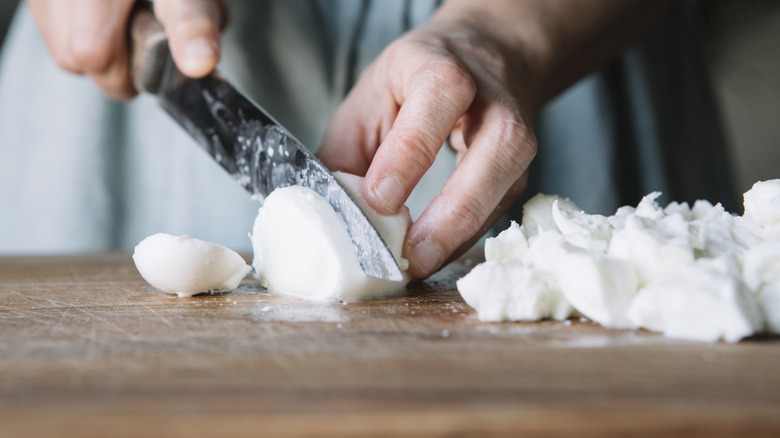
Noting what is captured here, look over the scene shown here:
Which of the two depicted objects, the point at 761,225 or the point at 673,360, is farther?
the point at 761,225

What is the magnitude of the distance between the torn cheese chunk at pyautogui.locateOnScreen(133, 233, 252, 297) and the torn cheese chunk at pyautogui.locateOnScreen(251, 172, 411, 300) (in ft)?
0.27

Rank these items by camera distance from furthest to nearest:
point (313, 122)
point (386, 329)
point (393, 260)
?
point (313, 122) < point (393, 260) < point (386, 329)

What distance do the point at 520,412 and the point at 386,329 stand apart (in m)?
0.31

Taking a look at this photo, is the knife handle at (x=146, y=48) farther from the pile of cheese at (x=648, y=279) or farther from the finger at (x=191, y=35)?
the pile of cheese at (x=648, y=279)

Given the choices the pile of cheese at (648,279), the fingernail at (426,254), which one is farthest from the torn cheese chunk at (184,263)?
the pile of cheese at (648,279)

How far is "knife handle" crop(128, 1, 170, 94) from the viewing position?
1464mm

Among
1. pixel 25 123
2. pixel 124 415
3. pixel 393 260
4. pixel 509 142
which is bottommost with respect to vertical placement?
pixel 124 415

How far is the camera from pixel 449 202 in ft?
3.46

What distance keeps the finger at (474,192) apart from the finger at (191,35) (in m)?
0.58

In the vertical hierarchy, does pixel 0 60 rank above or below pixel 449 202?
above

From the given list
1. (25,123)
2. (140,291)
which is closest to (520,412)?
(140,291)

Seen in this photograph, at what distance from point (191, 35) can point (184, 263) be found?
0.56 metres

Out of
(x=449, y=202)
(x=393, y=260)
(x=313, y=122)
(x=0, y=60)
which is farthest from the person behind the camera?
(x=0, y=60)

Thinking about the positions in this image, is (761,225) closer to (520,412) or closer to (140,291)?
(520,412)
